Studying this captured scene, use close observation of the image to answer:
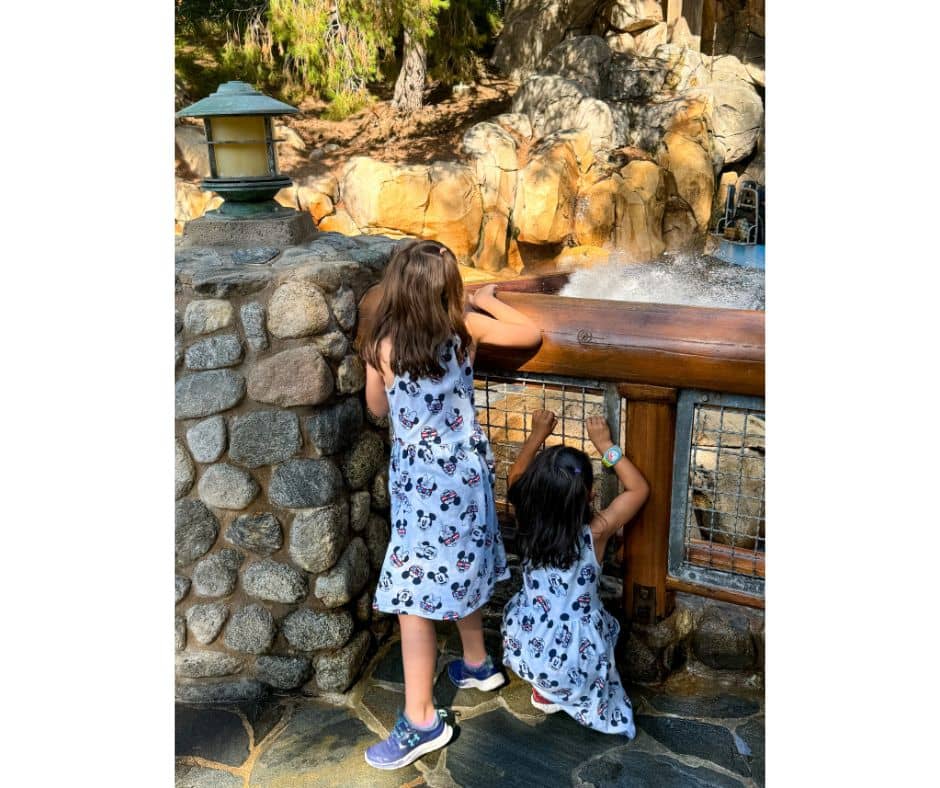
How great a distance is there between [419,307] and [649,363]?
0.40 m

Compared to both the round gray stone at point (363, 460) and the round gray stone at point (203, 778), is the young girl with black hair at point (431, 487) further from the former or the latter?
the round gray stone at point (203, 778)

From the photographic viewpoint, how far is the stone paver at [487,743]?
1.34 metres

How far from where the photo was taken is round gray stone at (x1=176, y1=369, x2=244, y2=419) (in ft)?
4.58

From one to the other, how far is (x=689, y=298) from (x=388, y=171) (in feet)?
9.91

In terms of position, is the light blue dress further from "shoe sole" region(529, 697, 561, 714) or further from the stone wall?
the stone wall

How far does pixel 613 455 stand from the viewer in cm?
141

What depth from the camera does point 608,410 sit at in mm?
1440

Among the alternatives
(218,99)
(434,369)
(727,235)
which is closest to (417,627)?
(434,369)

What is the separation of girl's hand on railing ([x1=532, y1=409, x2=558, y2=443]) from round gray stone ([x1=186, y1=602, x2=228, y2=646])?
2.14 ft

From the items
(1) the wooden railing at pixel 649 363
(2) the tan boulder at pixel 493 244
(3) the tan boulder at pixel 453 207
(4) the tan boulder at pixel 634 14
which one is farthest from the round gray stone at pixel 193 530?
(4) the tan boulder at pixel 634 14

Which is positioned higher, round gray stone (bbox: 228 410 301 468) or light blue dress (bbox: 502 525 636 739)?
round gray stone (bbox: 228 410 301 468)

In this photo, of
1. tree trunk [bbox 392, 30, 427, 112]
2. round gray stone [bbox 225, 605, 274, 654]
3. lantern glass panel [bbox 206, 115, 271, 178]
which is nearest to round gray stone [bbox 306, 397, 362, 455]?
round gray stone [bbox 225, 605, 274, 654]

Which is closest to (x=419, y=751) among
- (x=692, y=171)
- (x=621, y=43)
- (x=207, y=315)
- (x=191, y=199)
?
(x=207, y=315)

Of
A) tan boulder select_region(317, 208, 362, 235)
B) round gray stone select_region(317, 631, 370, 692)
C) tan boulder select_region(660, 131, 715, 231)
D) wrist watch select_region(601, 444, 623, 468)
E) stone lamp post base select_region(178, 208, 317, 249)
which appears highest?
tan boulder select_region(660, 131, 715, 231)
